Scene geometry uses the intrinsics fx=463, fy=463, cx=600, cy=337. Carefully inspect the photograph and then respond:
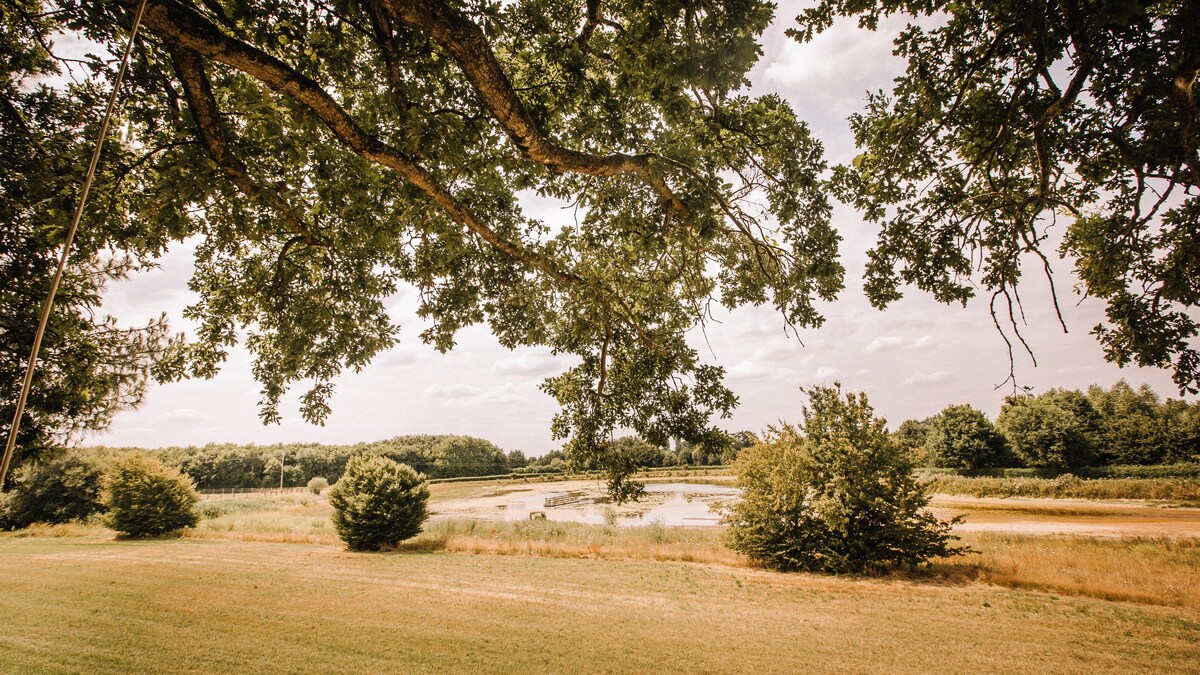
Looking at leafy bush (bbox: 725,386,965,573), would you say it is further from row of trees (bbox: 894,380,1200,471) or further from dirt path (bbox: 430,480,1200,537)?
row of trees (bbox: 894,380,1200,471)

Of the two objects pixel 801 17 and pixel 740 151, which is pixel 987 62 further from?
pixel 740 151

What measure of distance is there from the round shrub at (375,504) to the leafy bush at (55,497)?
891 inches

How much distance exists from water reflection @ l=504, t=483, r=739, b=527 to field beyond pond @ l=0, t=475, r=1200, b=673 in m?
9.60

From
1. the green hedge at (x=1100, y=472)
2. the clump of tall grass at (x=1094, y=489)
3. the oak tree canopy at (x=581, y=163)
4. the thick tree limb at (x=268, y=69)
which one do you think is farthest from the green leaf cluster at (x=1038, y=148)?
the green hedge at (x=1100, y=472)

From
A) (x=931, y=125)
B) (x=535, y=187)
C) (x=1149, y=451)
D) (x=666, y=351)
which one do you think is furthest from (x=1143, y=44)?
(x=1149, y=451)

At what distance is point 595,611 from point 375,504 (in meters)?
13.1

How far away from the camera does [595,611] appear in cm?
1090

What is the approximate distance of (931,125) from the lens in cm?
582

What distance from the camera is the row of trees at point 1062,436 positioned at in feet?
153

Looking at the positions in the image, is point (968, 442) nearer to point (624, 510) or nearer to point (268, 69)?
point (624, 510)

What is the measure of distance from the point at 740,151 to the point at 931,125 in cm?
280

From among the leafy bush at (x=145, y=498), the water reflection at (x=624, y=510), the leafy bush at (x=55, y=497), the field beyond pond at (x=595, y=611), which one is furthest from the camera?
the leafy bush at (x=55, y=497)

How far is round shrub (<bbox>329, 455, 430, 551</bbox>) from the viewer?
19.8 meters

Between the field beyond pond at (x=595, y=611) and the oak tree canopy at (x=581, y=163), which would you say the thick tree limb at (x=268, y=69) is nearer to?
the oak tree canopy at (x=581, y=163)
